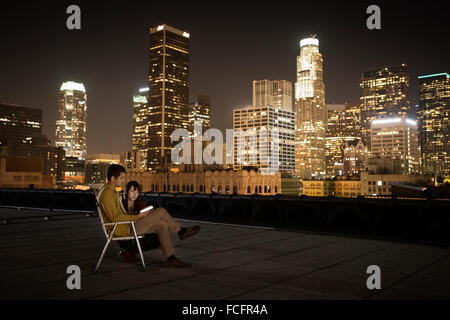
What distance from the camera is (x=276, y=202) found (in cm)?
1261

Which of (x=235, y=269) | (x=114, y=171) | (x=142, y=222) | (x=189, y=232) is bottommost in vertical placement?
(x=235, y=269)

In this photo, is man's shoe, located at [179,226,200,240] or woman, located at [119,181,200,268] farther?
man's shoe, located at [179,226,200,240]

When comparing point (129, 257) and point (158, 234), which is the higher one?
→ point (158, 234)

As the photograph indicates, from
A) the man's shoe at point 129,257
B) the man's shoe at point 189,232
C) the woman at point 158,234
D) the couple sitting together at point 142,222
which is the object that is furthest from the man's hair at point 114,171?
the man's shoe at point 189,232

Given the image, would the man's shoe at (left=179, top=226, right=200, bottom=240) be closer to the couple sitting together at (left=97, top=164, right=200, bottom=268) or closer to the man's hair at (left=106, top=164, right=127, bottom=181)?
the couple sitting together at (left=97, top=164, right=200, bottom=268)

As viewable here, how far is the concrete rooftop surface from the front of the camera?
4.61 meters

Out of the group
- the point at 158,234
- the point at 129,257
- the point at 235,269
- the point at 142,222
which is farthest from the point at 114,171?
the point at 235,269

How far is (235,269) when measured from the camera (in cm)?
591

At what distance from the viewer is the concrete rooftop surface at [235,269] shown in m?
4.61

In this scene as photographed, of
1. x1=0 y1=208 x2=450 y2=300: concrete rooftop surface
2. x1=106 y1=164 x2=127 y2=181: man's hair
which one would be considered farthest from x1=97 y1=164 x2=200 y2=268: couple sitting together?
x1=0 y1=208 x2=450 y2=300: concrete rooftop surface

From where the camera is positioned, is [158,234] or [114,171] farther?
[114,171]

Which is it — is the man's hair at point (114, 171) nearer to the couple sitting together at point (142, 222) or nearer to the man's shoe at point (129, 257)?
the couple sitting together at point (142, 222)

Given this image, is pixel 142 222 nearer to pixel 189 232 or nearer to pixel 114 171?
pixel 189 232

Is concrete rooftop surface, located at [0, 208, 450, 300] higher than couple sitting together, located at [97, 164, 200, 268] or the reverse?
the reverse
